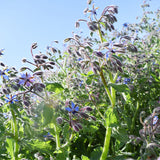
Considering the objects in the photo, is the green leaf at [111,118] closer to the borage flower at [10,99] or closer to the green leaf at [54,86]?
the green leaf at [54,86]

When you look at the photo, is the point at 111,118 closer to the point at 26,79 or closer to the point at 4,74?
the point at 26,79

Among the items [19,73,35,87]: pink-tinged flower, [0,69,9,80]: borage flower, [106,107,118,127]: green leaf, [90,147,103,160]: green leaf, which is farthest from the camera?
[90,147,103,160]: green leaf

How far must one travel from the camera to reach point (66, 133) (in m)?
1.89

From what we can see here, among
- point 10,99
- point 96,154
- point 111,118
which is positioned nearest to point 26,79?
point 10,99

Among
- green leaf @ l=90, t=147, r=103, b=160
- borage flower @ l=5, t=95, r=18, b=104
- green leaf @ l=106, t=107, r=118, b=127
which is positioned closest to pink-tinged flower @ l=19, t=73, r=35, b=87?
borage flower @ l=5, t=95, r=18, b=104

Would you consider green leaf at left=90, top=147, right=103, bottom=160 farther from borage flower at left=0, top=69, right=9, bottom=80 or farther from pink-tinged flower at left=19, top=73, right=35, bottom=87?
borage flower at left=0, top=69, right=9, bottom=80

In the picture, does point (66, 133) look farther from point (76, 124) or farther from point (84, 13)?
point (84, 13)

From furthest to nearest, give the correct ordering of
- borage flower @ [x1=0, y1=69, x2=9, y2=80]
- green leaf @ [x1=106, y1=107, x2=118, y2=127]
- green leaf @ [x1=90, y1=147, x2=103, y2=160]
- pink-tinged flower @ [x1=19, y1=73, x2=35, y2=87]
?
green leaf @ [x1=90, y1=147, x2=103, y2=160]
borage flower @ [x1=0, y1=69, x2=9, y2=80]
pink-tinged flower @ [x1=19, y1=73, x2=35, y2=87]
green leaf @ [x1=106, y1=107, x2=118, y2=127]

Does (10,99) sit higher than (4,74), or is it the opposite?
(4,74)

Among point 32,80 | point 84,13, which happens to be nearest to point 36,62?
point 32,80

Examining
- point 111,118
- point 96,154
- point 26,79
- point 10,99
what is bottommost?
point 96,154

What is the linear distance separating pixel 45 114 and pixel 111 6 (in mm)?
1225

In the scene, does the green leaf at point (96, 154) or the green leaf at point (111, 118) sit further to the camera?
the green leaf at point (96, 154)

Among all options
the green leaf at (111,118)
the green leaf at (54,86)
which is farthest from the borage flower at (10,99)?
the green leaf at (111,118)
